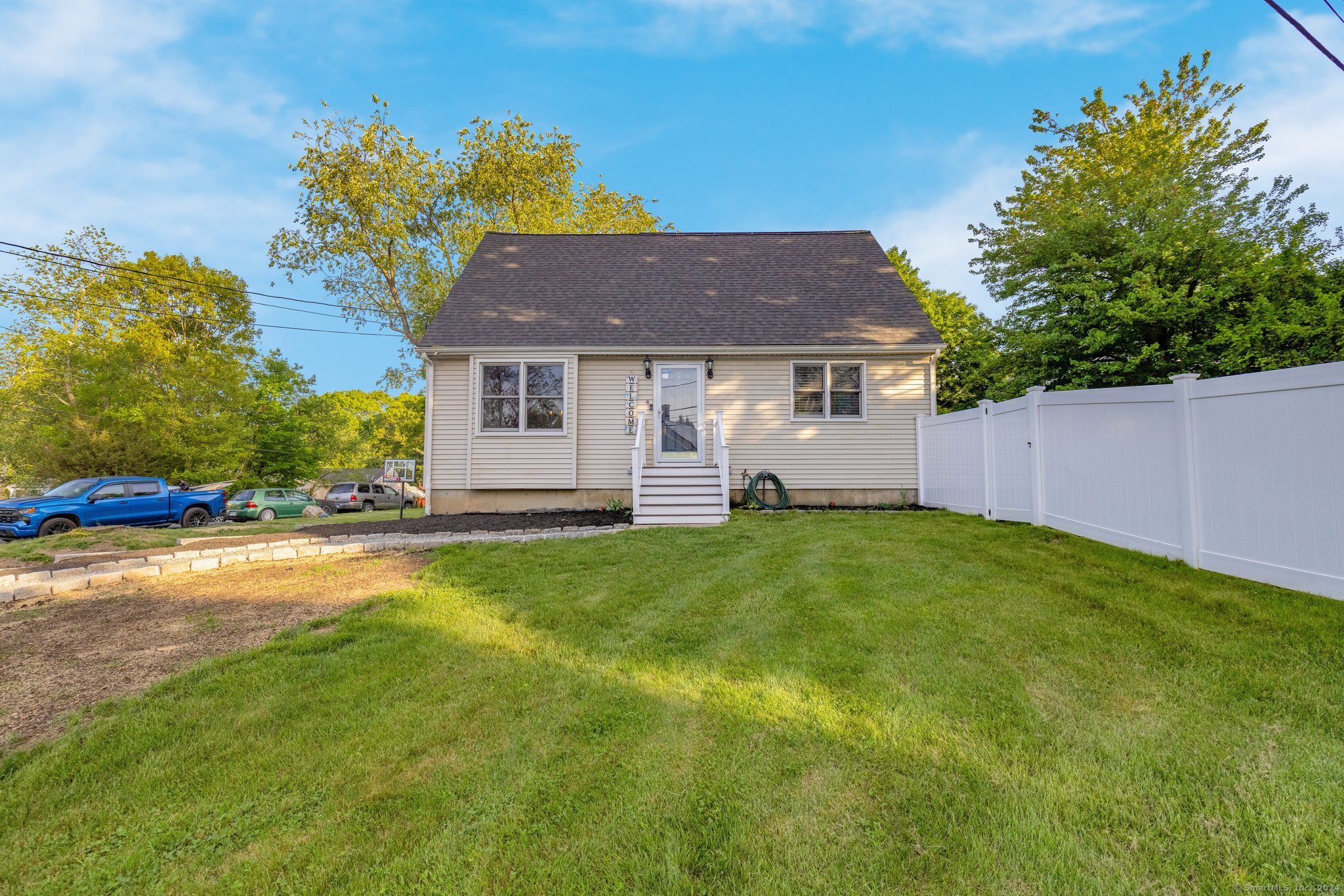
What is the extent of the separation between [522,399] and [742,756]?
928 cm

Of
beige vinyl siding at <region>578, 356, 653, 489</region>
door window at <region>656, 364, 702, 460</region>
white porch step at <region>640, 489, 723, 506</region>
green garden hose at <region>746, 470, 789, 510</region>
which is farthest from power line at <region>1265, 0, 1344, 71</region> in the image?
beige vinyl siding at <region>578, 356, 653, 489</region>

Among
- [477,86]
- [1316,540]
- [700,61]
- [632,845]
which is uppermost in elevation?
[477,86]

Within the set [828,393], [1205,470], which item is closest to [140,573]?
[1205,470]

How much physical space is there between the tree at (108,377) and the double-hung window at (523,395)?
2080 cm

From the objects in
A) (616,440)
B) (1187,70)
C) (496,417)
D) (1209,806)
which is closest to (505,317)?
(496,417)

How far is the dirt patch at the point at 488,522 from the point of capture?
27.9ft

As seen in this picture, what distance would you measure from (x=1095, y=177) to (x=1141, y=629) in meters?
15.9

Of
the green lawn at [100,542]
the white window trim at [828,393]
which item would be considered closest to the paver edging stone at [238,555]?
the green lawn at [100,542]

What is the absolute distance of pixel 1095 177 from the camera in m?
13.8

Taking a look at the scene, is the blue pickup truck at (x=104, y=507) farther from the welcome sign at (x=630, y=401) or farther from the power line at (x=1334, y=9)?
the power line at (x=1334, y=9)

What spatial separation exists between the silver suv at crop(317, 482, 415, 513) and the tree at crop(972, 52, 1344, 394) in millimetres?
26862

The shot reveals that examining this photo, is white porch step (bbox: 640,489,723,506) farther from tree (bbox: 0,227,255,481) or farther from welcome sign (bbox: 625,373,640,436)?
tree (bbox: 0,227,255,481)

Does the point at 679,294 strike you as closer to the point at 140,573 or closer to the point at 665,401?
the point at 665,401

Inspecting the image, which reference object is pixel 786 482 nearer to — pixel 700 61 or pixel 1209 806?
pixel 1209 806
